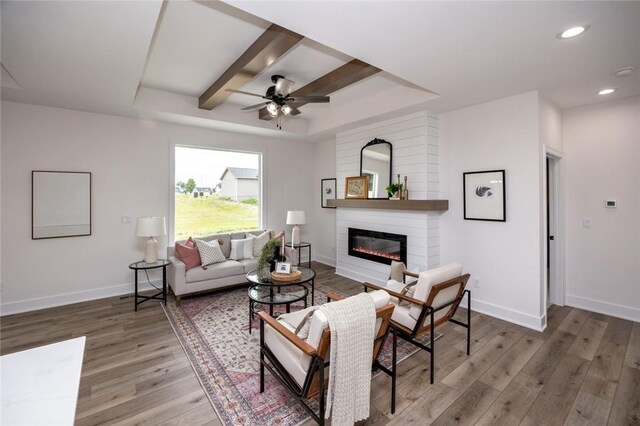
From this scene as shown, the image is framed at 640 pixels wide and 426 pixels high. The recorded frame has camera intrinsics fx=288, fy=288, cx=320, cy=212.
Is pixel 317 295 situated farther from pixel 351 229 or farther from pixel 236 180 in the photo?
pixel 236 180

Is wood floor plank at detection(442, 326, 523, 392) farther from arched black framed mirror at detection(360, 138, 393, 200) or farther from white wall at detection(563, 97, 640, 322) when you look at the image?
arched black framed mirror at detection(360, 138, 393, 200)

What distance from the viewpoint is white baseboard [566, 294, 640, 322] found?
136 inches

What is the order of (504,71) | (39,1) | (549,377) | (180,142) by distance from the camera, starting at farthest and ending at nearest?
1. (180,142)
2. (504,71)
3. (549,377)
4. (39,1)

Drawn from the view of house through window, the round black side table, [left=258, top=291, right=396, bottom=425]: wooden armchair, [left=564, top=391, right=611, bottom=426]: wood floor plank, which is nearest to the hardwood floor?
[left=564, top=391, right=611, bottom=426]: wood floor plank

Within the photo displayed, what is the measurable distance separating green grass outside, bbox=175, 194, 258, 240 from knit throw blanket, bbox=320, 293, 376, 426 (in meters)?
4.01

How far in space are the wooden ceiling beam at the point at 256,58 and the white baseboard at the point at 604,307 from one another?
186 inches

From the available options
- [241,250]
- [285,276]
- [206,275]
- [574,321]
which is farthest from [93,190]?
[574,321]

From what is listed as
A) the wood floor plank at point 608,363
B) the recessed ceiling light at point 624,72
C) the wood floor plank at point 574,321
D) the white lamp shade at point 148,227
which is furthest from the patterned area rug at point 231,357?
the recessed ceiling light at point 624,72

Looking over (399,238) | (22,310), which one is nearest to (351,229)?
(399,238)

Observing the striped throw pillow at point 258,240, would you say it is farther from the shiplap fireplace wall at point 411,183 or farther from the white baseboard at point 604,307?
the white baseboard at point 604,307

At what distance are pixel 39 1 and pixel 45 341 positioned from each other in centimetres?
312

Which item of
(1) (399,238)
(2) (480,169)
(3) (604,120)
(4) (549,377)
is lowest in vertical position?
(4) (549,377)

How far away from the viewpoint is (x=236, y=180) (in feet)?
18.2

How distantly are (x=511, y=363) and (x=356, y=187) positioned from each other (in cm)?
325
